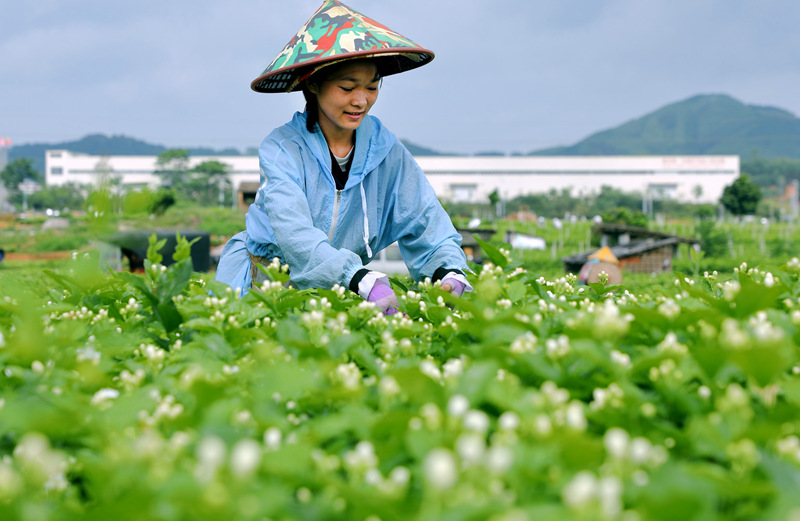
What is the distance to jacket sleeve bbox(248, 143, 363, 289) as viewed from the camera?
8.31 ft

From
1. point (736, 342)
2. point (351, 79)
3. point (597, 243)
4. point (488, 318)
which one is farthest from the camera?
point (597, 243)

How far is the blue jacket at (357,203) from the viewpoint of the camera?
304cm

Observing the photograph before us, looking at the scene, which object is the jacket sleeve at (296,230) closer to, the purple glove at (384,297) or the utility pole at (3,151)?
the purple glove at (384,297)

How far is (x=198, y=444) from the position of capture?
1.00m

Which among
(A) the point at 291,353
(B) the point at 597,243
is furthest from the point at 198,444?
(B) the point at 597,243

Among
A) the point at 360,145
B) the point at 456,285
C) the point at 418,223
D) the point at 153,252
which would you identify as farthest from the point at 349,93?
the point at 153,252

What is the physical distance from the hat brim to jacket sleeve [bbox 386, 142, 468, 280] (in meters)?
0.38

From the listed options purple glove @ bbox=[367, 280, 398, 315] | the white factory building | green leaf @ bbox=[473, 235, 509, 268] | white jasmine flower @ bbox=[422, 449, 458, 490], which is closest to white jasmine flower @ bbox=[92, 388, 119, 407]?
white jasmine flower @ bbox=[422, 449, 458, 490]

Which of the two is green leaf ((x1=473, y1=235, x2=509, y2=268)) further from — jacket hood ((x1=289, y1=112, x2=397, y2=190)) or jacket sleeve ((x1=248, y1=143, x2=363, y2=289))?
jacket hood ((x1=289, y1=112, x2=397, y2=190))

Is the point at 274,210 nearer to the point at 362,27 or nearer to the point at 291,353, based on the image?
the point at 362,27

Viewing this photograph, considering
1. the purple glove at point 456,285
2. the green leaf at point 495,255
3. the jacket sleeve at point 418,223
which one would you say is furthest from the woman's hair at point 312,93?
the green leaf at point 495,255

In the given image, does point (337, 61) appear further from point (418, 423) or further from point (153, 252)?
point (418, 423)

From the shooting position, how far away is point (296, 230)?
2.70 m

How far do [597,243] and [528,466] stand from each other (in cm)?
2796
